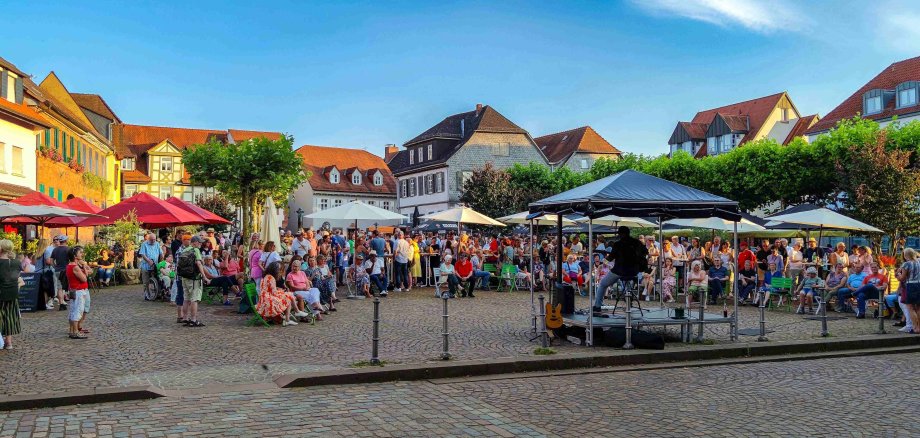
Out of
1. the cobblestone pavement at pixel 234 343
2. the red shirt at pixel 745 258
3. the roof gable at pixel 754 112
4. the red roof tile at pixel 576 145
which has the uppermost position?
the roof gable at pixel 754 112

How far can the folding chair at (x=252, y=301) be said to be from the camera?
14195 millimetres

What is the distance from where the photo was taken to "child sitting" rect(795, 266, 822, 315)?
17953mm

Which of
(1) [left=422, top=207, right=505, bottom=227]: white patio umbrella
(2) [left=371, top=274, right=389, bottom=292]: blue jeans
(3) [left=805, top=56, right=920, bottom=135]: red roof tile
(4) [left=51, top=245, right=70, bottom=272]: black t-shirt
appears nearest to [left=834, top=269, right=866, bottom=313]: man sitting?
(1) [left=422, top=207, right=505, bottom=227]: white patio umbrella

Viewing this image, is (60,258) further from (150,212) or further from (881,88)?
(881,88)

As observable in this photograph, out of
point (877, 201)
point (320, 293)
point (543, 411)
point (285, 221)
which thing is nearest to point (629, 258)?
point (543, 411)

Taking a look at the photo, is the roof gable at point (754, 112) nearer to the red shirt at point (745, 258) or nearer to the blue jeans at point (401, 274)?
the red shirt at point (745, 258)

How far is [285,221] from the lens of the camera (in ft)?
269

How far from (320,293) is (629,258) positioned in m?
6.93

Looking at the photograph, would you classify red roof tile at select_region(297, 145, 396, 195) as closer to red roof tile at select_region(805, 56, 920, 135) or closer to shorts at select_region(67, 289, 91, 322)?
red roof tile at select_region(805, 56, 920, 135)

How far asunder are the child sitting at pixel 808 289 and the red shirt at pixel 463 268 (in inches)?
324

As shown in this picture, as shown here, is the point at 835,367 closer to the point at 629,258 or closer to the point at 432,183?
the point at 629,258

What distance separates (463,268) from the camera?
69.3ft

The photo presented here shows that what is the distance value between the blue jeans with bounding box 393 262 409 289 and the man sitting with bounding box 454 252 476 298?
7.15 ft

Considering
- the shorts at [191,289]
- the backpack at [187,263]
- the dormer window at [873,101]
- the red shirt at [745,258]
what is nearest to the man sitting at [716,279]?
the red shirt at [745,258]
